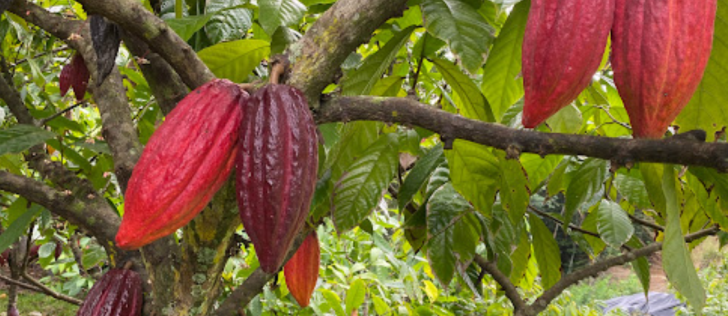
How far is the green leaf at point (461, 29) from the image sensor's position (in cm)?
81

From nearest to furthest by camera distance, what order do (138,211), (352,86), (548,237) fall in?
1. (138,211)
2. (352,86)
3. (548,237)

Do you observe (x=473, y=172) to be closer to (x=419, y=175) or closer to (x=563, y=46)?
(x=419, y=175)

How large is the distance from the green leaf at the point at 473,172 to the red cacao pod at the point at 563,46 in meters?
0.51

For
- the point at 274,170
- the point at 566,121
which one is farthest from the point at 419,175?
the point at 274,170

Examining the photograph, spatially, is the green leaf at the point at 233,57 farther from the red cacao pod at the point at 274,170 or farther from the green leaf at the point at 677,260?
the green leaf at the point at 677,260

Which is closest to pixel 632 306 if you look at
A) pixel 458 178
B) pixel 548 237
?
pixel 548 237

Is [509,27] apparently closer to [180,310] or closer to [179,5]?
[179,5]

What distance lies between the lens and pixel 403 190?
123 cm

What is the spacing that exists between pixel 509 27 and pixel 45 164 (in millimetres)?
930

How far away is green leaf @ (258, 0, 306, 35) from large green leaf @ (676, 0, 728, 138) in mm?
516

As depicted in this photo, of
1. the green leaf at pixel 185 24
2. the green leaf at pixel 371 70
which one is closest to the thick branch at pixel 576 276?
the green leaf at pixel 371 70

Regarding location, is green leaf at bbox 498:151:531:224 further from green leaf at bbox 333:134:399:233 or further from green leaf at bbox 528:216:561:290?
green leaf at bbox 528:216:561:290

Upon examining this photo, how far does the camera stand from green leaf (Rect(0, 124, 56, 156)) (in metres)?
0.99

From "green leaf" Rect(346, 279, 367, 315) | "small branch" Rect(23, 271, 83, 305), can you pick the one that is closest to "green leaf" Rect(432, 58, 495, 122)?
"green leaf" Rect(346, 279, 367, 315)
